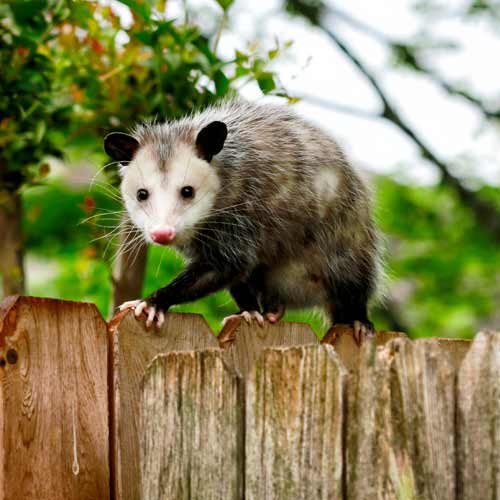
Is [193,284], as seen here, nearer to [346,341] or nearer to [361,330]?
[346,341]

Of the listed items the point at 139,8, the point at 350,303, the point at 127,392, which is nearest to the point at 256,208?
the point at 350,303

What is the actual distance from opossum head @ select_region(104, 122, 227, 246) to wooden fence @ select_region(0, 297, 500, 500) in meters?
0.52

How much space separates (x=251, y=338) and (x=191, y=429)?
642 mm

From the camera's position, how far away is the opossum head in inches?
96.3

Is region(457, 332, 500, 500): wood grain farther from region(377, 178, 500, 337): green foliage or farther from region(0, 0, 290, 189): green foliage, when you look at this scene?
region(377, 178, 500, 337): green foliage

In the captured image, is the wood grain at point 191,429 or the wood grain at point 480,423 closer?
the wood grain at point 480,423

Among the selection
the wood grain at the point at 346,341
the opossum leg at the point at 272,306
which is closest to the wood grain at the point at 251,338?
the wood grain at the point at 346,341

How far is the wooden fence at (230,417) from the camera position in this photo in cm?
145

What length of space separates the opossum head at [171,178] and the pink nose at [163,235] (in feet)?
0.26

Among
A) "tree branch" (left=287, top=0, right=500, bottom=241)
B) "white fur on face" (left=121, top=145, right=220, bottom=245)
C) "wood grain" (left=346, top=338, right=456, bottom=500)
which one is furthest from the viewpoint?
"tree branch" (left=287, top=0, right=500, bottom=241)

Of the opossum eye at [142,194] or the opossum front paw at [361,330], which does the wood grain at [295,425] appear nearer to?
the opossum eye at [142,194]

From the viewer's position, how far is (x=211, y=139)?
2551mm


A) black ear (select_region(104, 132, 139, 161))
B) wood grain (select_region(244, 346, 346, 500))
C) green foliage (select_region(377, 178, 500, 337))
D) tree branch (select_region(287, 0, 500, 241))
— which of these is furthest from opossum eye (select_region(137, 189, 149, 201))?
green foliage (select_region(377, 178, 500, 337))

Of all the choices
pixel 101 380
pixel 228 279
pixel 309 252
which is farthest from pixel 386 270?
pixel 101 380
